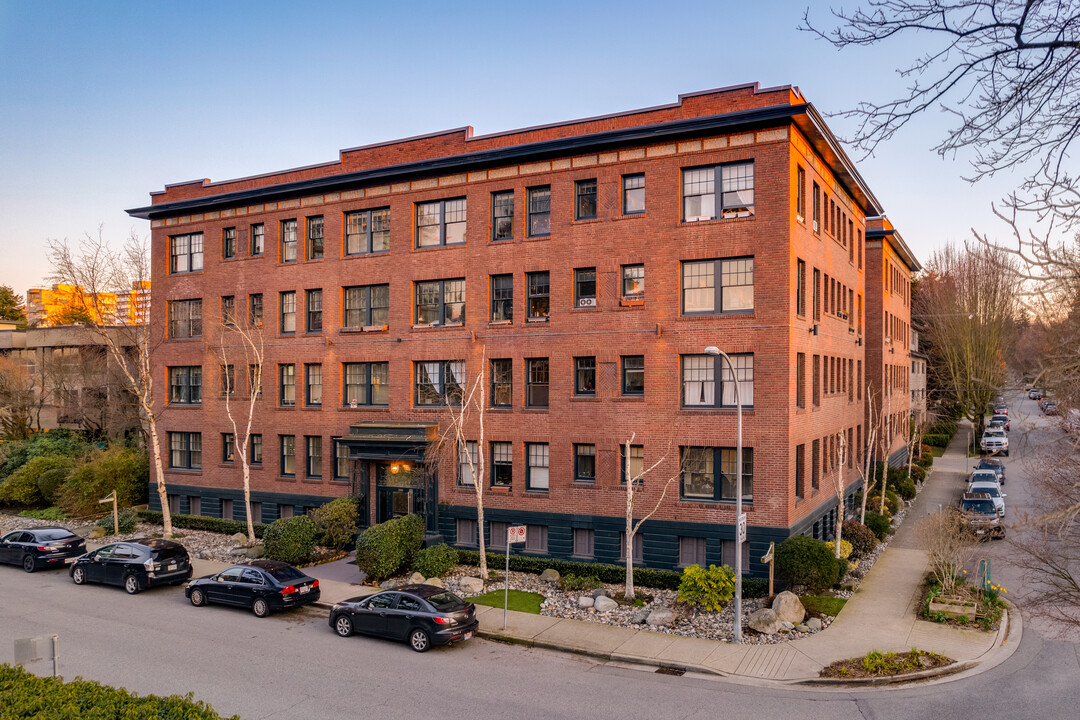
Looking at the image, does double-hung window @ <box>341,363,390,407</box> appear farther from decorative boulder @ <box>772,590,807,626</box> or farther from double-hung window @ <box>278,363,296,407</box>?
decorative boulder @ <box>772,590,807,626</box>

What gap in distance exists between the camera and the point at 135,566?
24391 millimetres

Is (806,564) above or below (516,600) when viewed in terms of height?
above

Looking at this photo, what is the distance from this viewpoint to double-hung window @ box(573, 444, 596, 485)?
1051 inches

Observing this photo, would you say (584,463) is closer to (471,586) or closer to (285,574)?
(471,586)

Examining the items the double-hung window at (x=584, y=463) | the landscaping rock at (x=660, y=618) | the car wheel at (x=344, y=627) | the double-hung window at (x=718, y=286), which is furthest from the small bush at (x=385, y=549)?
the double-hung window at (x=718, y=286)

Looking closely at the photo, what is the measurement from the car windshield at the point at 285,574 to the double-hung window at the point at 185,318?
59.6 feet

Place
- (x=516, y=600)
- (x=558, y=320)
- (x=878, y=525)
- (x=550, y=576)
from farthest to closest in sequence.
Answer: (x=878, y=525) < (x=558, y=320) < (x=550, y=576) < (x=516, y=600)

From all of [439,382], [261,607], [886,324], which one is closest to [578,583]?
[261,607]

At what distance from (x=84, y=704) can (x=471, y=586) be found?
14.0 metres

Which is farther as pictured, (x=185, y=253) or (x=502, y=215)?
(x=185, y=253)

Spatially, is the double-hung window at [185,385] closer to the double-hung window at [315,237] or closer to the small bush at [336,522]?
the double-hung window at [315,237]

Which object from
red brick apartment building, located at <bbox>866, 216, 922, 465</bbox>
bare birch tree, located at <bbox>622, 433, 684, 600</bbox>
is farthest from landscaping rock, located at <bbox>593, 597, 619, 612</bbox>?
red brick apartment building, located at <bbox>866, 216, 922, 465</bbox>

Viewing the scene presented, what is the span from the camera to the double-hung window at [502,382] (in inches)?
1119

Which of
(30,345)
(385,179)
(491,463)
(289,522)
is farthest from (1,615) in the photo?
(30,345)
